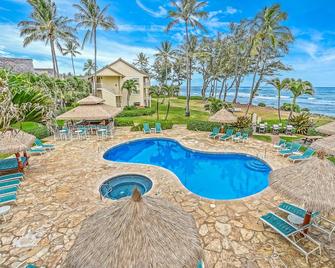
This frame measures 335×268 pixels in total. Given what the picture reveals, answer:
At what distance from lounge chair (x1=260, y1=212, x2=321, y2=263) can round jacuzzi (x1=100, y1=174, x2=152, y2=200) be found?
497 centimetres

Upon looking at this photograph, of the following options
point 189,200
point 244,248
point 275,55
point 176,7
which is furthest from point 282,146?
point 275,55

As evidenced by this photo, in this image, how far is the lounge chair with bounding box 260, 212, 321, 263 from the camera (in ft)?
16.7

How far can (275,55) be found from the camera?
30.8 meters

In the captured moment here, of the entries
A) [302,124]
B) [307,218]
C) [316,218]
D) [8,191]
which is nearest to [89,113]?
[8,191]

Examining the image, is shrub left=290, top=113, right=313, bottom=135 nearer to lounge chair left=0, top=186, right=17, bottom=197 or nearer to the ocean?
the ocean

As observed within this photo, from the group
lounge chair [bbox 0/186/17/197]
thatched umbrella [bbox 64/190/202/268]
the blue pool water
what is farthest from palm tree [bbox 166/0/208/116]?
thatched umbrella [bbox 64/190/202/268]

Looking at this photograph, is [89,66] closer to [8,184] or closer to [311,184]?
[8,184]

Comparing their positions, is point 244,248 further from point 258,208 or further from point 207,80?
point 207,80

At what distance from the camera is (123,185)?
31.0 ft

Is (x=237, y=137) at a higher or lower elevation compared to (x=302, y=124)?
lower

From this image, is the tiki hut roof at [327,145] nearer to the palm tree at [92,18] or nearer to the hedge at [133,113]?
the hedge at [133,113]

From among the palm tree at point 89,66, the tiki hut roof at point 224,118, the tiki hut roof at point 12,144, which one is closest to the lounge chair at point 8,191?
the tiki hut roof at point 12,144

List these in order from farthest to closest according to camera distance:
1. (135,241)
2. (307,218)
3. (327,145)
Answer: (327,145), (307,218), (135,241)

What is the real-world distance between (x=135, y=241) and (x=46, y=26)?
2923cm
